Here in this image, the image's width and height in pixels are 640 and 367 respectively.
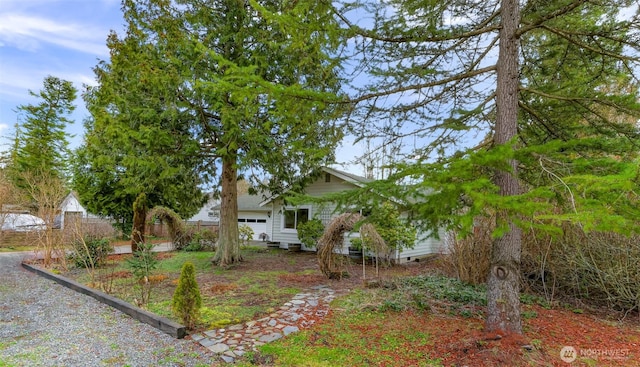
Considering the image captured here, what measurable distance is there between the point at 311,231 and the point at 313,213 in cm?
148

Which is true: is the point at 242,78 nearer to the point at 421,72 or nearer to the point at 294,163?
the point at 421,72

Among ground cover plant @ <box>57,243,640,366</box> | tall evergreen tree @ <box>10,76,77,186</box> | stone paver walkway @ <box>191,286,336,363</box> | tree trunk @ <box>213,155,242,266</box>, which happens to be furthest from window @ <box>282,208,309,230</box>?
tall evergreen tree @ <box>10,76,77,186</box>

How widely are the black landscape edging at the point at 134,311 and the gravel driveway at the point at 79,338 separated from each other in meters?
0.08

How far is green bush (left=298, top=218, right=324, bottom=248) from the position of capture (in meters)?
12.5

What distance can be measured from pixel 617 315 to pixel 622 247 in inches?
48.5

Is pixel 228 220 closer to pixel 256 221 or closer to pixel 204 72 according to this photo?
pixel 204 72

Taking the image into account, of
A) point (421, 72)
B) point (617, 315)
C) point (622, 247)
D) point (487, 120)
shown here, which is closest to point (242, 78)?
point (421, 72)

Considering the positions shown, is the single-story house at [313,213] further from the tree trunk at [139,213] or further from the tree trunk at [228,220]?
the tree trunk at [139,213]

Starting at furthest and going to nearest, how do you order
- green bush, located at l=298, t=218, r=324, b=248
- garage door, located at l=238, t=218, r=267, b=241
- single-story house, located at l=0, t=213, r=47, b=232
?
garage door, located at l=238, t=218, r=267, b=241 < single-story house, located at l=0, t=213, r=47, b=232 < green bush, located at l=298, t=218, r=324, b=248

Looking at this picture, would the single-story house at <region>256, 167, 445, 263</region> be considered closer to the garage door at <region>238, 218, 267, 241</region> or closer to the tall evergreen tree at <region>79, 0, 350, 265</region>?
the tall evergreen tree at <region>79, 0, 350, 265</region>

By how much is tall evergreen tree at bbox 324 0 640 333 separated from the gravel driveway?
332cm

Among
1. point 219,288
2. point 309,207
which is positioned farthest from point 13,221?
point 219,288

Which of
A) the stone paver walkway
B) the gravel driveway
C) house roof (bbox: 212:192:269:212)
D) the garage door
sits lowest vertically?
the gravel driveway

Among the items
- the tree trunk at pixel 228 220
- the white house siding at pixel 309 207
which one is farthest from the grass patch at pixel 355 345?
the white house siding at pixel 309 207
